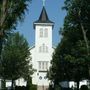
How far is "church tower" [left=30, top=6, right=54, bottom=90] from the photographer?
94812 mm

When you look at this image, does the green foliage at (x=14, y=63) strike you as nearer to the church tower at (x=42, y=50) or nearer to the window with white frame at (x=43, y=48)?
the church tower at (x=42, y=50)

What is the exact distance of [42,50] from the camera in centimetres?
9688

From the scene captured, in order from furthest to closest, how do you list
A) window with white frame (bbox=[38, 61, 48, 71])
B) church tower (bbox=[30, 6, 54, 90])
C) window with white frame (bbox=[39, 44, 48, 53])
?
window with white frame (bbox=[39, 44, 48, 53])
window with white frame (bbox=[38, 61, 48, 71])
church tower (bbox=[30, 6, 54, 90])

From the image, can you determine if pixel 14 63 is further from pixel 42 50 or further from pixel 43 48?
pixel 43 48

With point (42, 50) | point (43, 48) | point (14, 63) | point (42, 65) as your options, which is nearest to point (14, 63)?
point (14, 63)

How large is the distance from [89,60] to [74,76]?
55.3 ft

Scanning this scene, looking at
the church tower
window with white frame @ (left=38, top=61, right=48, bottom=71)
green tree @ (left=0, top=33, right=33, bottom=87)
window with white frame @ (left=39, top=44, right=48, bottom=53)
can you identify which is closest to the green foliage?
green tree @ (left=0, top=33, right=33, bottom=87)

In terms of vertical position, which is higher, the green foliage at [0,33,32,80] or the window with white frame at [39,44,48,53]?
the window with white frame at [39,44,48,53]

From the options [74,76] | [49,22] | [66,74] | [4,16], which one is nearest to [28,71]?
[66,74]

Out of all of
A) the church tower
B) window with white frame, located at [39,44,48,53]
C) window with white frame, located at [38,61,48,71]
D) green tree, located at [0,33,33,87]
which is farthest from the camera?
window with white frame, located at [39,44,48,53]

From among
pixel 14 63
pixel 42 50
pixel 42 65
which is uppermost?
pixel 42 50

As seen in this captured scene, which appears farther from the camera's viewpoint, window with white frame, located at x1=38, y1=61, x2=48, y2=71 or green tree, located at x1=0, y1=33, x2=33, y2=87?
window with white frame, located at x1=38, y1=61, x2=48, y2=71

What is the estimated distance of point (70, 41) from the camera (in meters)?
43.5

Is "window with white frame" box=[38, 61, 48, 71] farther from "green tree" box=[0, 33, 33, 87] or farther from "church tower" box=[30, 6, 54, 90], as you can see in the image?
"green tree" box=[0, 33, 33, 87]
